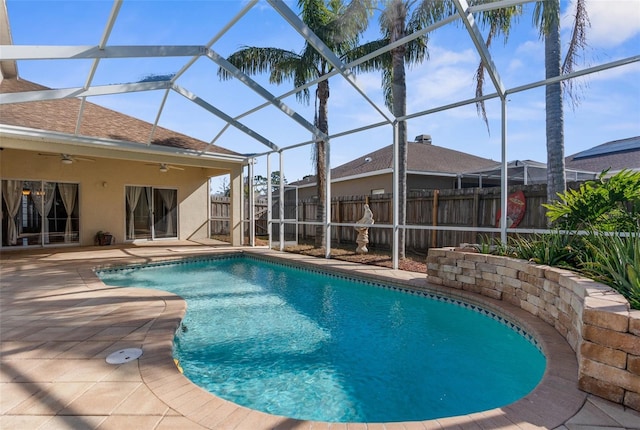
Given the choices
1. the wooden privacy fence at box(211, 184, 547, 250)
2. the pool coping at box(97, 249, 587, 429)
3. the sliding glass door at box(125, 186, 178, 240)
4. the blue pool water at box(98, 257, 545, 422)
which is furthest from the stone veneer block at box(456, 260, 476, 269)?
the sliding glass door at box(125, 186, 178, 240)

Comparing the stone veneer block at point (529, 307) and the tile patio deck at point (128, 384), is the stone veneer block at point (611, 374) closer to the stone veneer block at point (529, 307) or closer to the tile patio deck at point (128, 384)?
the tile patio deck at point (128, 384)

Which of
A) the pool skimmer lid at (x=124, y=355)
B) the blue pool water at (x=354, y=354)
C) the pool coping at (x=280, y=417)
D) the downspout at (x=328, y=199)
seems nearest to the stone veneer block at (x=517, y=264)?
the pool coping at (x=280, y=417)

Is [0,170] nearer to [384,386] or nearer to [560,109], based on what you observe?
[384,386]

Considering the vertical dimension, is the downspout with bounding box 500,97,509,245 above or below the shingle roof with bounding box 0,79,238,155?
below

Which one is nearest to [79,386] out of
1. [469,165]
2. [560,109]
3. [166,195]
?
[560,109]

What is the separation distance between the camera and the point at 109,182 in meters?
12.2

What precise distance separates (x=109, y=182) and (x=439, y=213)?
11.4 m

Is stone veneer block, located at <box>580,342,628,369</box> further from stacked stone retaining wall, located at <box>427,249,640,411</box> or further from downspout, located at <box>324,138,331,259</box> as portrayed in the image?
downspout, located at <box>324,138,331,259</box>

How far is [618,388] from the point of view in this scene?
2412mm

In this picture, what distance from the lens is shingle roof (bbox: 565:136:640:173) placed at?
38.1 ft

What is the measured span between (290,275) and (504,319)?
518cm

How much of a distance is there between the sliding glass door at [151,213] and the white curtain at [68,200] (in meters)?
1.61

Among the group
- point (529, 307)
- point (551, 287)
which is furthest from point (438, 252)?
point (551, 287)

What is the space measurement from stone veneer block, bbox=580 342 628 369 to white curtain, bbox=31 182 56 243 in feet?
45.5
